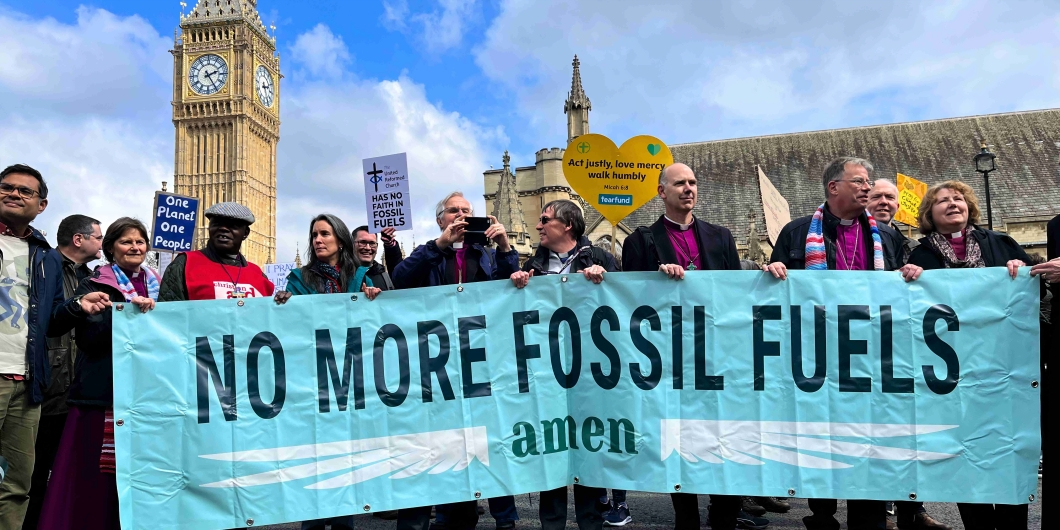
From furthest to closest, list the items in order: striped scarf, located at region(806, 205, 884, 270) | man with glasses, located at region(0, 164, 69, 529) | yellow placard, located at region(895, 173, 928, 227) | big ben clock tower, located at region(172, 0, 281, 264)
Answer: big ben clock tower, located at region(172, 0, 281, 264)
yellow placard, located at region(895, 173, 928, 227)
striped scarf, located at region(806, 205, 884, 270)
man with glasses, located at region(0, 164, 69, 529)

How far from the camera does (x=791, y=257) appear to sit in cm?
475

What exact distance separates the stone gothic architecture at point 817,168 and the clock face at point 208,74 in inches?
2356

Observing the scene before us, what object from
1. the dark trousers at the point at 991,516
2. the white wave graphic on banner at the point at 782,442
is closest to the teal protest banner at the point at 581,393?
the white wave graphic on banner at the point at 782,442

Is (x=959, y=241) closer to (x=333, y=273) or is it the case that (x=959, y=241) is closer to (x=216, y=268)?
(x=333, y=273)

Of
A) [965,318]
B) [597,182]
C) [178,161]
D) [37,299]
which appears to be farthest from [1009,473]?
[178,161]

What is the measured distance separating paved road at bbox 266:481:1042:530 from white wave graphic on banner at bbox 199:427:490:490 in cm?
143

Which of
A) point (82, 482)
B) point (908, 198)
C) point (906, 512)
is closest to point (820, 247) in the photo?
point (906, 512)

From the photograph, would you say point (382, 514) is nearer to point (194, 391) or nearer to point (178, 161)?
point (194, 391)

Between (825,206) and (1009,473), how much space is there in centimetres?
191

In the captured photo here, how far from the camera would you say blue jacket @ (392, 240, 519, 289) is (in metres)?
4.74

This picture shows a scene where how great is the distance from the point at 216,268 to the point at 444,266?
58.5 inches

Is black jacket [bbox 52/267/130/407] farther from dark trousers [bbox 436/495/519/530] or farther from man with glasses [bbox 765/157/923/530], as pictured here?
man with glasses [bbox 765/157/923/530]

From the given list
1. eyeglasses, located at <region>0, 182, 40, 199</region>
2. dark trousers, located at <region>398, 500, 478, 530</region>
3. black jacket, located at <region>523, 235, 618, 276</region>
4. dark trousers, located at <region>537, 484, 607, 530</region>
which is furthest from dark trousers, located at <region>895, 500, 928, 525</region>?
eyeglasses, located at <region>0, 182, 40, 199</region>

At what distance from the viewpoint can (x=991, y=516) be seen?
4.45 m
